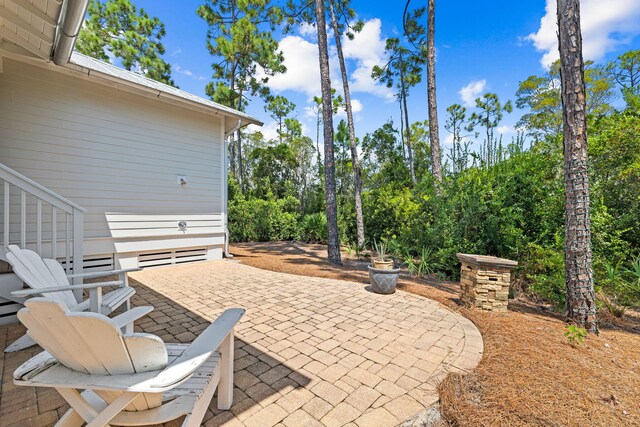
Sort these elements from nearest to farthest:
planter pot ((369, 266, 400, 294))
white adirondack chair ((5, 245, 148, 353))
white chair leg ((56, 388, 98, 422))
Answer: white chair leg ((56, 388, 98, 422)), white adirondack chair ((5, 245, 148, 353)), planter pot ((369, 266, 400, 294))

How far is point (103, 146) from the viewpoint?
17.0ft

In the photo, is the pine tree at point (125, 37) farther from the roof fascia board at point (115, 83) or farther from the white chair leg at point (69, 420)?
the white chair leg at point (69, 420)

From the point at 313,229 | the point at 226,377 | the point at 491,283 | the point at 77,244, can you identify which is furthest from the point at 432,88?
the point at 77,244

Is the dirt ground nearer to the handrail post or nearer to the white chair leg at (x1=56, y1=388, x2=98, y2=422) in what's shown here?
the white chair leg at (x1=56, y1=388, x2=98, y2=422)

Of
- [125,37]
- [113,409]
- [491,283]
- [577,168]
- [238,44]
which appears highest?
[125,37]

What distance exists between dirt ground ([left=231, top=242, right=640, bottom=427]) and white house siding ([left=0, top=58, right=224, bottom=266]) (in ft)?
19.9

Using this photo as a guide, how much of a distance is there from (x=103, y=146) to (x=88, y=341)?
5.58 metres

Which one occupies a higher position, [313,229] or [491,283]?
[313,229]

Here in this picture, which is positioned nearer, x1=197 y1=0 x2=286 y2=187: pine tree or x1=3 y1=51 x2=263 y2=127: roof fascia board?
x1=3 y1=51 x2=263 y2=127: roof fascia board

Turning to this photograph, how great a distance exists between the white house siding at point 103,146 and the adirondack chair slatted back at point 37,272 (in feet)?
9.31

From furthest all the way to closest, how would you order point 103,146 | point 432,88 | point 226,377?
point 432,88 < point 103,146 < point 226,377

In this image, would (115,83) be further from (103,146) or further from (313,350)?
(313,350)

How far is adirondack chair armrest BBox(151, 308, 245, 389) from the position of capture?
3.59 ft

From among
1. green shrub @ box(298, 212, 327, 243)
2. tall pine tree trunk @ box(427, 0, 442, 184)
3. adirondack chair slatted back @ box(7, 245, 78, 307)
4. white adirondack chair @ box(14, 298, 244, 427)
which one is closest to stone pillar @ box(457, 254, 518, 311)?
white adirondack chair @ box(14, 298, 244, 427)
